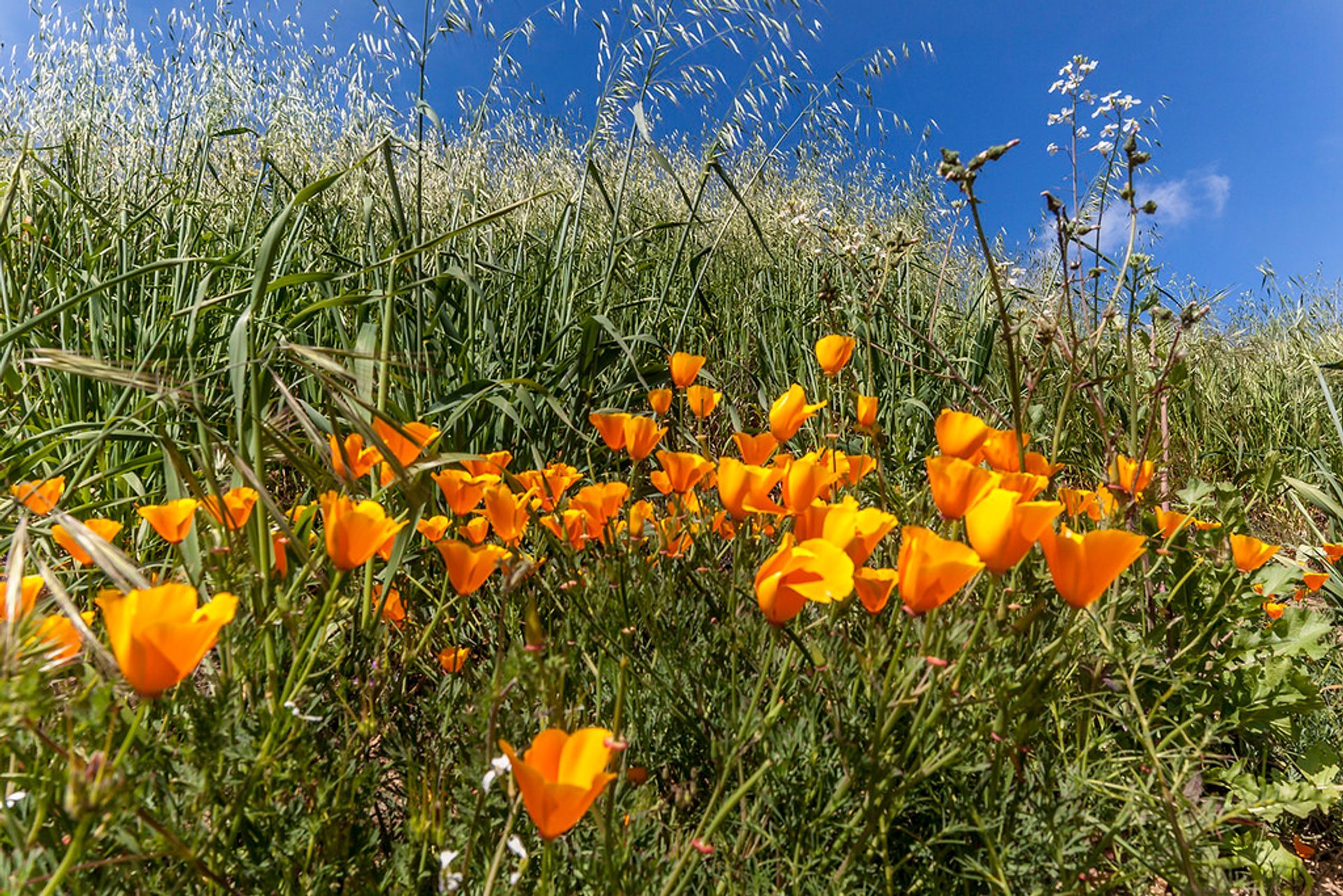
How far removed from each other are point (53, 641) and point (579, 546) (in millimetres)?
688

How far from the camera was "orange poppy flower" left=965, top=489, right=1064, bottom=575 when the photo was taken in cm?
70

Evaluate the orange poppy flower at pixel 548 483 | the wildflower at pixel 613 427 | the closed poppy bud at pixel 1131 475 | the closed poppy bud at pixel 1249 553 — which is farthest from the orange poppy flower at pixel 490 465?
the closed poppy bud at pixel 1249 553

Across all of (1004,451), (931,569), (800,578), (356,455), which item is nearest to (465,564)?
(356,455)

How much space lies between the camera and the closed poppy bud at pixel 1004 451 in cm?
115

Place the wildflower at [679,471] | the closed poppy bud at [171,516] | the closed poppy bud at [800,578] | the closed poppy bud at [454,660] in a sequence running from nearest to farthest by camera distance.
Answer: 1. the closed poppy bud at [800,578]
2. the closed poppy bud at [171,516]
3. the closed poppy bud at [454,660]
4. the wildflower at [679,471]

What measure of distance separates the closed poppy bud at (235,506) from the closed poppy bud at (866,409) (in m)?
0.85

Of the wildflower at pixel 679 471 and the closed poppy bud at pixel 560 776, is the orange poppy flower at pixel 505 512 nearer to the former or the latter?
the wildflower at pixel 679 471

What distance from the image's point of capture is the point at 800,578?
2.29 feet

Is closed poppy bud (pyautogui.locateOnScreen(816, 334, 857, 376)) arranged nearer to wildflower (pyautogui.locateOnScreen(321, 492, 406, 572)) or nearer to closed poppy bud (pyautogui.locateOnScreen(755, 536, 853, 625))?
closed poppy bud (pyautogui.locateOnScreen(755, 536, 853, 625))

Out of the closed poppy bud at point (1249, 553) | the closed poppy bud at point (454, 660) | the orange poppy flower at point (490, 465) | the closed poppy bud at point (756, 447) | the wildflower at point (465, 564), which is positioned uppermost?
the closed poppy bud at point (1249, 553)

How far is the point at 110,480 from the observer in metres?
1.78

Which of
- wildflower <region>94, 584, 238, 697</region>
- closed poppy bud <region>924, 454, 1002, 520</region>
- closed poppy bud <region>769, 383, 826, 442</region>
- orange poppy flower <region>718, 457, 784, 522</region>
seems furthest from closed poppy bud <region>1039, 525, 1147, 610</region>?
wildflower <region>94, 584, 238, 697</region>

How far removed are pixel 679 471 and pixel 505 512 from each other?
24cm

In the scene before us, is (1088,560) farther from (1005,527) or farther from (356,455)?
(356,455)
